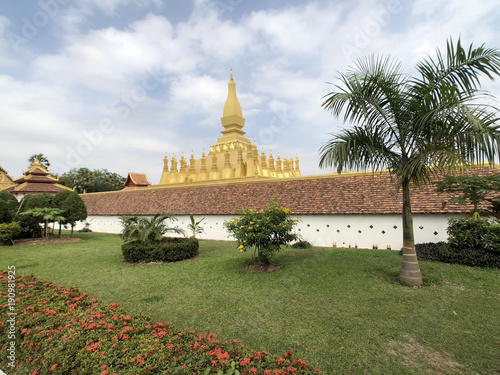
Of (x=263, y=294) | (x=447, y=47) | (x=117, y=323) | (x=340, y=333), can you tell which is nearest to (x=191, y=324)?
(x=117, y=323)

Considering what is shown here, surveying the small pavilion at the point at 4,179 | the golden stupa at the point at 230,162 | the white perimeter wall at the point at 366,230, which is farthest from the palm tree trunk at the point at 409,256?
the small pavilion at the point at 4,179

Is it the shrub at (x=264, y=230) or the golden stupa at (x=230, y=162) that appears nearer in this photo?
the shrub at (x=264, y=230)

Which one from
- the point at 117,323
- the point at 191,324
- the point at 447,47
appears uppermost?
the point at 447,47

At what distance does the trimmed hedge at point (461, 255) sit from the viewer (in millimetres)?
6852

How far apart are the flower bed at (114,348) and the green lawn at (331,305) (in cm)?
96

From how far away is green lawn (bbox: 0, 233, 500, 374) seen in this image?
11.8 feet

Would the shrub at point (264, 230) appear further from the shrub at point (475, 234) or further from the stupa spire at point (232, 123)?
the stupa spire at point (232, 123)

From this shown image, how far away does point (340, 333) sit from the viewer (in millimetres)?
4125

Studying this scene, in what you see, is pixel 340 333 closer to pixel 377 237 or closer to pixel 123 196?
pixel 377 237

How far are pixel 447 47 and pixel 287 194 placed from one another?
864cm

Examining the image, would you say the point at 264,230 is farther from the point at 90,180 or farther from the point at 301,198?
the point at 90,180

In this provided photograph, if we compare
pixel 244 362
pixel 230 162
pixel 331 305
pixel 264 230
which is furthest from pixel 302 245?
pixel 230 162

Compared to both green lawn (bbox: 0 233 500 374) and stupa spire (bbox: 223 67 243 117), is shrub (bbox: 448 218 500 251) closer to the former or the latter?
green lawn (bbox: 0 233 500 374)

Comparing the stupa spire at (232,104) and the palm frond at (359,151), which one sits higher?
the stupa spire at (232,104)
